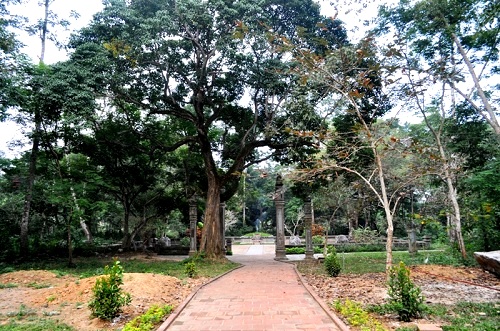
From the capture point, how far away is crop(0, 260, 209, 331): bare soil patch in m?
5.09

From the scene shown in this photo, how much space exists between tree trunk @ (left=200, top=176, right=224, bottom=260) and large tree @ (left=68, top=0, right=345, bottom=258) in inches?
1.6

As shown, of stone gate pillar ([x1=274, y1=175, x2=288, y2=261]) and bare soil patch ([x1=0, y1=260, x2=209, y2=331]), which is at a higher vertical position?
stone gate pillar ([x1=274, y1=175, x2=288, y2=261])

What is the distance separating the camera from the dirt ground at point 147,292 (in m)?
5.33

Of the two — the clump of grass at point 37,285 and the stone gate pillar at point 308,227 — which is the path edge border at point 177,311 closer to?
the clump of grass at point 37,285

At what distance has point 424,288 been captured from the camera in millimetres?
7332

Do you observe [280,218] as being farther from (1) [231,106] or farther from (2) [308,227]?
(1) [231,106]

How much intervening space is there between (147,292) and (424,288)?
6.06m

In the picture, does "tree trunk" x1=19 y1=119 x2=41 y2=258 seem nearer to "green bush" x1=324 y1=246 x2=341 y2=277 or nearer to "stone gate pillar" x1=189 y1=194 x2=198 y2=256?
"stone gate pillar" x1=189 y1=194 x2=198 y2=256

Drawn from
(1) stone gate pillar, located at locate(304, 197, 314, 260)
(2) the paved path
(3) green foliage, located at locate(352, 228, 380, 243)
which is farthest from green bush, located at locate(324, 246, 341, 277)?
(3) green foliage, located at locate(352, 228, 380, 243)

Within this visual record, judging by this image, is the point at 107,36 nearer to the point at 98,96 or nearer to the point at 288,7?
the point at 98,96

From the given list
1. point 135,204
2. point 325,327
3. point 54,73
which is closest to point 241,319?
point 325,327

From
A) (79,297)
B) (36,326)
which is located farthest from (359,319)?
(79,297)

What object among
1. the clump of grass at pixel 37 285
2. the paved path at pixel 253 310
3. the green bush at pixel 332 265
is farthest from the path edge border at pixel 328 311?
the clump of grass at pixel 37 285

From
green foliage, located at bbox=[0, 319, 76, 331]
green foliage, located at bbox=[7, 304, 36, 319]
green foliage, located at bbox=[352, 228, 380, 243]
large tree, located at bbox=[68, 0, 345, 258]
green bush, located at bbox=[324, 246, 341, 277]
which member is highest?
large tree, located at bbox=[68, 0, 345, 258]
